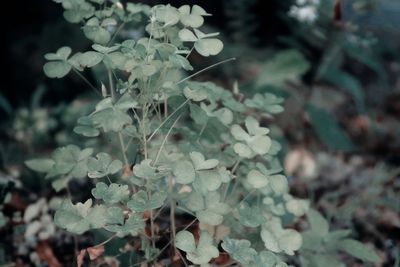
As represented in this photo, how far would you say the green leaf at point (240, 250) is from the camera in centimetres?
97

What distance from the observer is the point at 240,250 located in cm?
99

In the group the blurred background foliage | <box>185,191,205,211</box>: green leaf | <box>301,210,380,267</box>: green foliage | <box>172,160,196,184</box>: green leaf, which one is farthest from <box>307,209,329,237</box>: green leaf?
<box>172,160,196,184</box>: green leaf

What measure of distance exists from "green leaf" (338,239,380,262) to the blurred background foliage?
1.07 feet

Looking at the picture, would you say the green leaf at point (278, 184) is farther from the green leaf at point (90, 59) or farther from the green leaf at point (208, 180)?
the green leaf at point (90, 59)

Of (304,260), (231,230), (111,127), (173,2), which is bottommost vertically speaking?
(304,260)

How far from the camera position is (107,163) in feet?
3.37

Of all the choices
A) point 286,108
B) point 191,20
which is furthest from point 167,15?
point 286,108

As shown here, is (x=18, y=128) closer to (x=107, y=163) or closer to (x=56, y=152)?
(x=56, y=152)

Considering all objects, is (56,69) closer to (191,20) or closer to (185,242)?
(191,20)

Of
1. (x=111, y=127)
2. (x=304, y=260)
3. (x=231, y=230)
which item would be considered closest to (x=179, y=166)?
(x=111, y=127)

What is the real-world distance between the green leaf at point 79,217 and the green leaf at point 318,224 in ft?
2.10

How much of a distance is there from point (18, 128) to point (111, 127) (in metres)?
1.34

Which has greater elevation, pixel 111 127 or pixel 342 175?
pixel 111 127

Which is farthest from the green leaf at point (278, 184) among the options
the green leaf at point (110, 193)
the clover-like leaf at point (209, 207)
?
the green leaf at point (110, 193)
